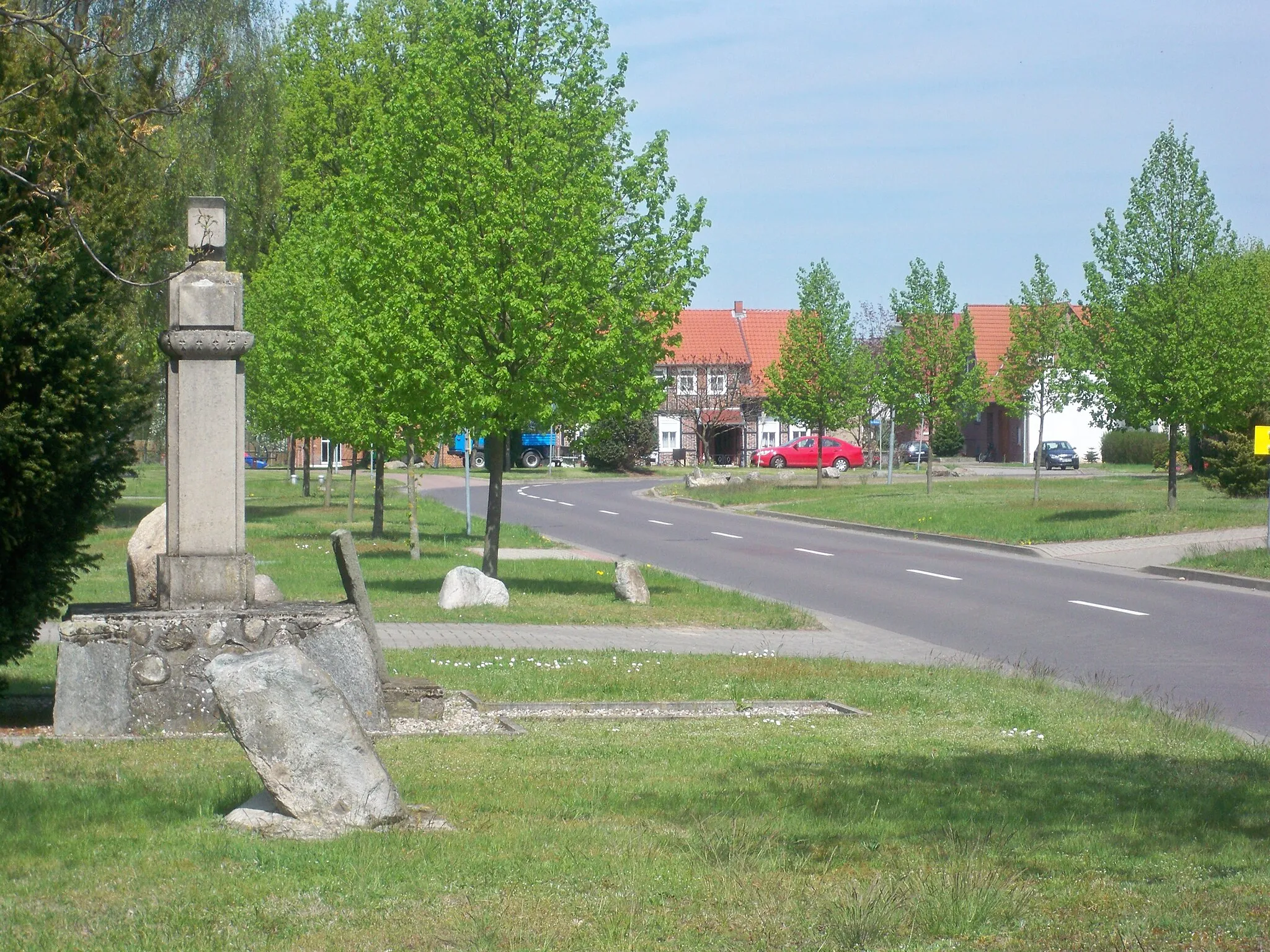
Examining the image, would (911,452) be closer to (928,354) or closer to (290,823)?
(928,354)

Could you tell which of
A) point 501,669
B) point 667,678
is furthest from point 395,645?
point 667,678

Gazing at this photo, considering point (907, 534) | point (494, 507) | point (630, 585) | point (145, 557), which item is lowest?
point (907, 534)

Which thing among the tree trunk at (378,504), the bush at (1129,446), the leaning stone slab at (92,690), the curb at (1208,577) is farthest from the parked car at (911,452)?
the leaning stone slab at (92,690)

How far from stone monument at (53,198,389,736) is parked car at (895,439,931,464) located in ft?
227

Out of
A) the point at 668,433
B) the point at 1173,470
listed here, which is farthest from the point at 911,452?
the point at 1173,470

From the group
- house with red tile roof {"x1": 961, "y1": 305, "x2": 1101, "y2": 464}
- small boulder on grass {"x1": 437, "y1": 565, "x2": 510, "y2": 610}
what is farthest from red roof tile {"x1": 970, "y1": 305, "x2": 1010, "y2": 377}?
small boulder on grass {"x1": 437, "y1": 565, "x2": 510, "y2": 610}

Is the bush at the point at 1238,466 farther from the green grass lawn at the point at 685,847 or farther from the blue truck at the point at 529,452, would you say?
the blue truck at the point at 529,452

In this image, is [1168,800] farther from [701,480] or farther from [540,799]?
[701,480]

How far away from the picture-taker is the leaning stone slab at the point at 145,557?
12.8 meters

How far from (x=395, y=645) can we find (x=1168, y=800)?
8.35 metres

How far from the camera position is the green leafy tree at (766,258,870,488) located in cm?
5081

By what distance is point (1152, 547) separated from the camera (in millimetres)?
28125

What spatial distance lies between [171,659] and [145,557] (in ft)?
14.2

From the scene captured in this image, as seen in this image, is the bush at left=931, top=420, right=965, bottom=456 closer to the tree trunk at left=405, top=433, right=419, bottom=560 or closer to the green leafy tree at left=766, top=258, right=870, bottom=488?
the green leafy tree at left=766, top=258, right=870, bottom=488
